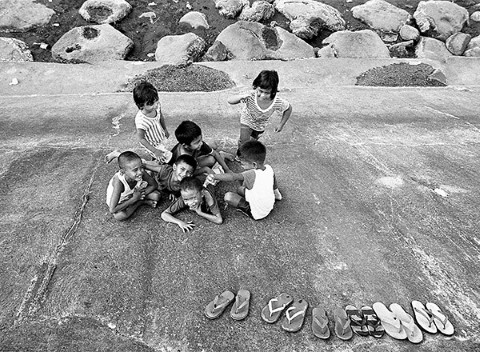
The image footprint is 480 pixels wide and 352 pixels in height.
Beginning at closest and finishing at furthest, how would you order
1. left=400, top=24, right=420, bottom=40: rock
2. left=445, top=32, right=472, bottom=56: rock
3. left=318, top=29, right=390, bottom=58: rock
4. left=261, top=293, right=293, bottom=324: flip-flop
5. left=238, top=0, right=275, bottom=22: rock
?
left=261, top=293, right=293, bottom=324: flip-flop, left=318, top=29, right=390, bottom=58: rock, left=445, top=32, right=472, bottom=56: rock, left=400, top=24, right=420, bottom=40: rock, left=238, top=0, right=275, bottom=22: rock

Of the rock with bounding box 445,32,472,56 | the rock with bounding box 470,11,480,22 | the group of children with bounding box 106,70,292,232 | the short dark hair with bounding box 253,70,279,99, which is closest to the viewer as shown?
the group of children with bounding box 106,70,292,232

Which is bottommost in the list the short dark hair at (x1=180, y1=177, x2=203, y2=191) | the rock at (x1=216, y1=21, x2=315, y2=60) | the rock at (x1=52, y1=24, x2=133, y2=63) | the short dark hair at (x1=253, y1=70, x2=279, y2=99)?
the rock at (x1=52, y1=24, x2=133, y2=63)

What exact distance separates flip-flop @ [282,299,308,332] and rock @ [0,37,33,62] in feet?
25.8

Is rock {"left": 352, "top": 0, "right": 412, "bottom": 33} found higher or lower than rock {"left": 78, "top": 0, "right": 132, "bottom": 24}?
higher

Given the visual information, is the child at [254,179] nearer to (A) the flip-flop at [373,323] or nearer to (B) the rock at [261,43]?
(A) the flip-flop at [373,323]

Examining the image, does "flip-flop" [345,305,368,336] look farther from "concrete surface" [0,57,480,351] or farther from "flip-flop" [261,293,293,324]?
"flip-flop" [261,293,293,324]

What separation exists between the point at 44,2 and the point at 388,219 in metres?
10.3

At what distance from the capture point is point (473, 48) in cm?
A: 953

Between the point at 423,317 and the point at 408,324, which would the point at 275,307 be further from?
the point at 423,317

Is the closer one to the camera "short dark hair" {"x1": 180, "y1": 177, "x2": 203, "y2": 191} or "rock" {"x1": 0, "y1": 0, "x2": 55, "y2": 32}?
"short dark hair" {"x1": 180, "y1": 177, "x2": 203, "y2": 191}

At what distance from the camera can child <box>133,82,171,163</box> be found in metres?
3.90

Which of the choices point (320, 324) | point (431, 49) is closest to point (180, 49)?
point (431, 49)

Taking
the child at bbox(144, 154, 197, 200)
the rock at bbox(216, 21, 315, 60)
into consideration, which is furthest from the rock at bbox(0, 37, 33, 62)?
the child at bbox(144, 154, 197, 200)

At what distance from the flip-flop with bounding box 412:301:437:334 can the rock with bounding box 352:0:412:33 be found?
28.6 ft
